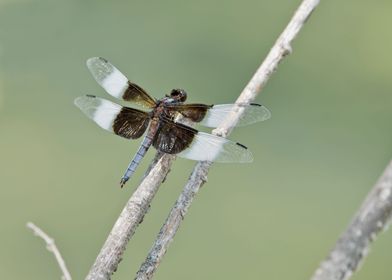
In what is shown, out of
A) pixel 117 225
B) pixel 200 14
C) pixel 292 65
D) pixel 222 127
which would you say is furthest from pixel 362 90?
pixel 117 225

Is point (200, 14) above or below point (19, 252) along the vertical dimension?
above

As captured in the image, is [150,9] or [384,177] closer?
[384,177]

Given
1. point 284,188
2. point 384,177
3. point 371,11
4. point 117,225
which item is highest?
point 371,11

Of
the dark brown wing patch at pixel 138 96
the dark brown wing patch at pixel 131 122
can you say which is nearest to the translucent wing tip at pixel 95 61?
the dark brown wing patch at pixel 138 96

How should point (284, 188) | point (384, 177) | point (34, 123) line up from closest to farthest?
point (384, 177) < point (284, 188) < point (34, 123)

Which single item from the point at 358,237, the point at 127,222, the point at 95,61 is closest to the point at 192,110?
the point at 95,61

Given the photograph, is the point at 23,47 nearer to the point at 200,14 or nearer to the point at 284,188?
the point at 200,14

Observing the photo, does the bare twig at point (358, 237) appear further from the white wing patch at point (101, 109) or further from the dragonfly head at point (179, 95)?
the white wing patch at point (101, 109)
